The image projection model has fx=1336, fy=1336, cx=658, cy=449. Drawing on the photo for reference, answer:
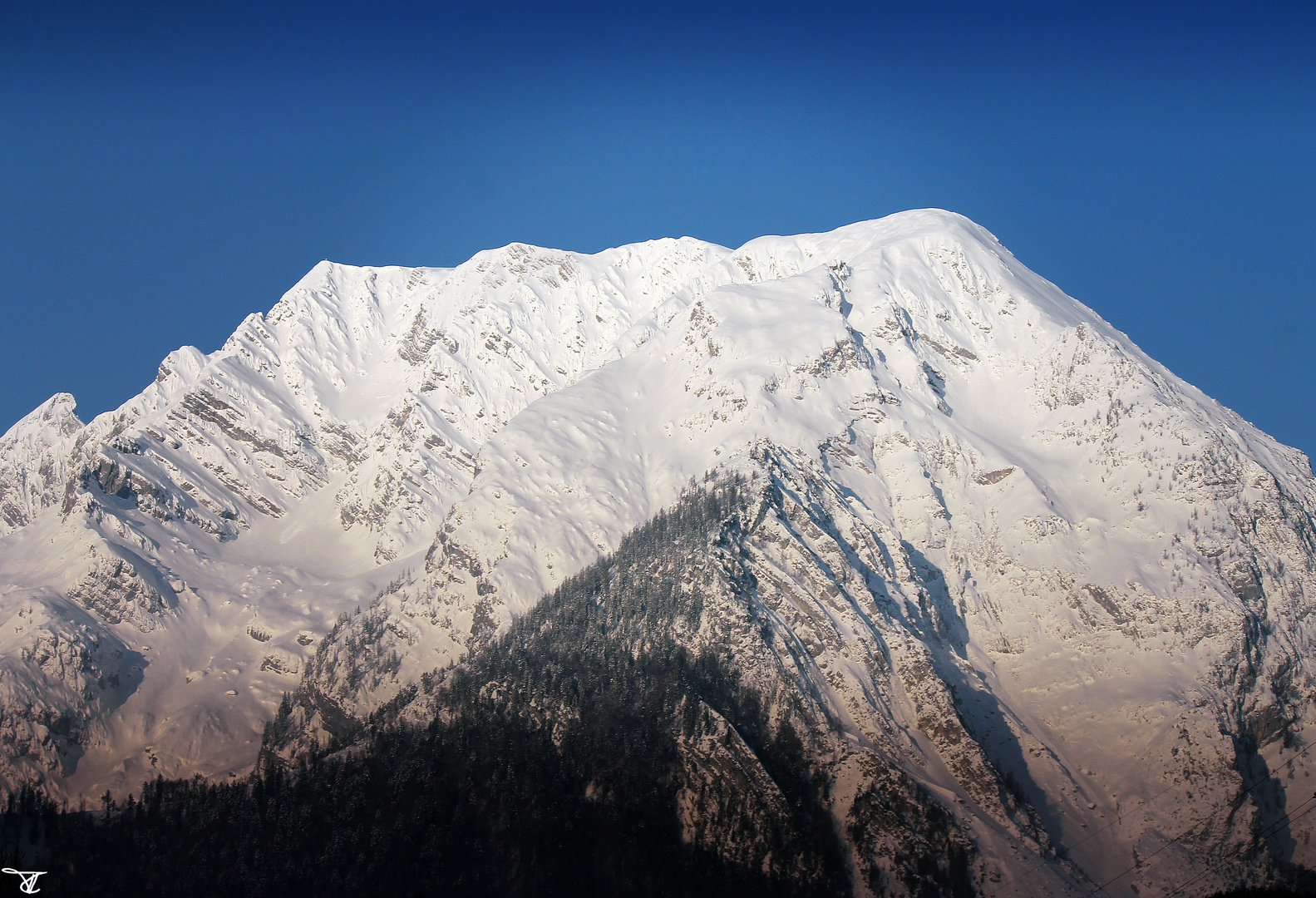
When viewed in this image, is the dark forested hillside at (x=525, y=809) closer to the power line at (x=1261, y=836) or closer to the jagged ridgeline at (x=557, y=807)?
the jagged ridgeline at (x=557, y=807)

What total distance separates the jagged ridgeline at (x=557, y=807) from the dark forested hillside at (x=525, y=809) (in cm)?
24

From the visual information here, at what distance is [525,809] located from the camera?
169 meters

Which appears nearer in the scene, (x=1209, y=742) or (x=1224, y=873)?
(x=1224, y=873)

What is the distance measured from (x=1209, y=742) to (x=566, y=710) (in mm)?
90571

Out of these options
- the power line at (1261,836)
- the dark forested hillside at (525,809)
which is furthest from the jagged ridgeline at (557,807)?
the power line at (1261,836)

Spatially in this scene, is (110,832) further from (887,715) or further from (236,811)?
(887,715)

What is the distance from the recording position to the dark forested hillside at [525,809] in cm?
16200

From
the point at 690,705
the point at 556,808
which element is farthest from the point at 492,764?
the point at 690,705

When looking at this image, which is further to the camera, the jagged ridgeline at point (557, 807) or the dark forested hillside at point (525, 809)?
the dark forested hillside at point (525, 809)

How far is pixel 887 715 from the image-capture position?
186 metres

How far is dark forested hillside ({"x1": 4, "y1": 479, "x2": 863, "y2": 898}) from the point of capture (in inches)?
6378

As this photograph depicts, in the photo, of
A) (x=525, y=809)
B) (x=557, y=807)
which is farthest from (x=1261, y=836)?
(x=525, y=809)

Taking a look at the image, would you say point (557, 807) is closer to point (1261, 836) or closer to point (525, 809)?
point (525, 809)

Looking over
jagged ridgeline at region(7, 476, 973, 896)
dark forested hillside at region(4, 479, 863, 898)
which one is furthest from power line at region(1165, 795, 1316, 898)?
dark forested hillside at region(4, 479, 863, 898)
